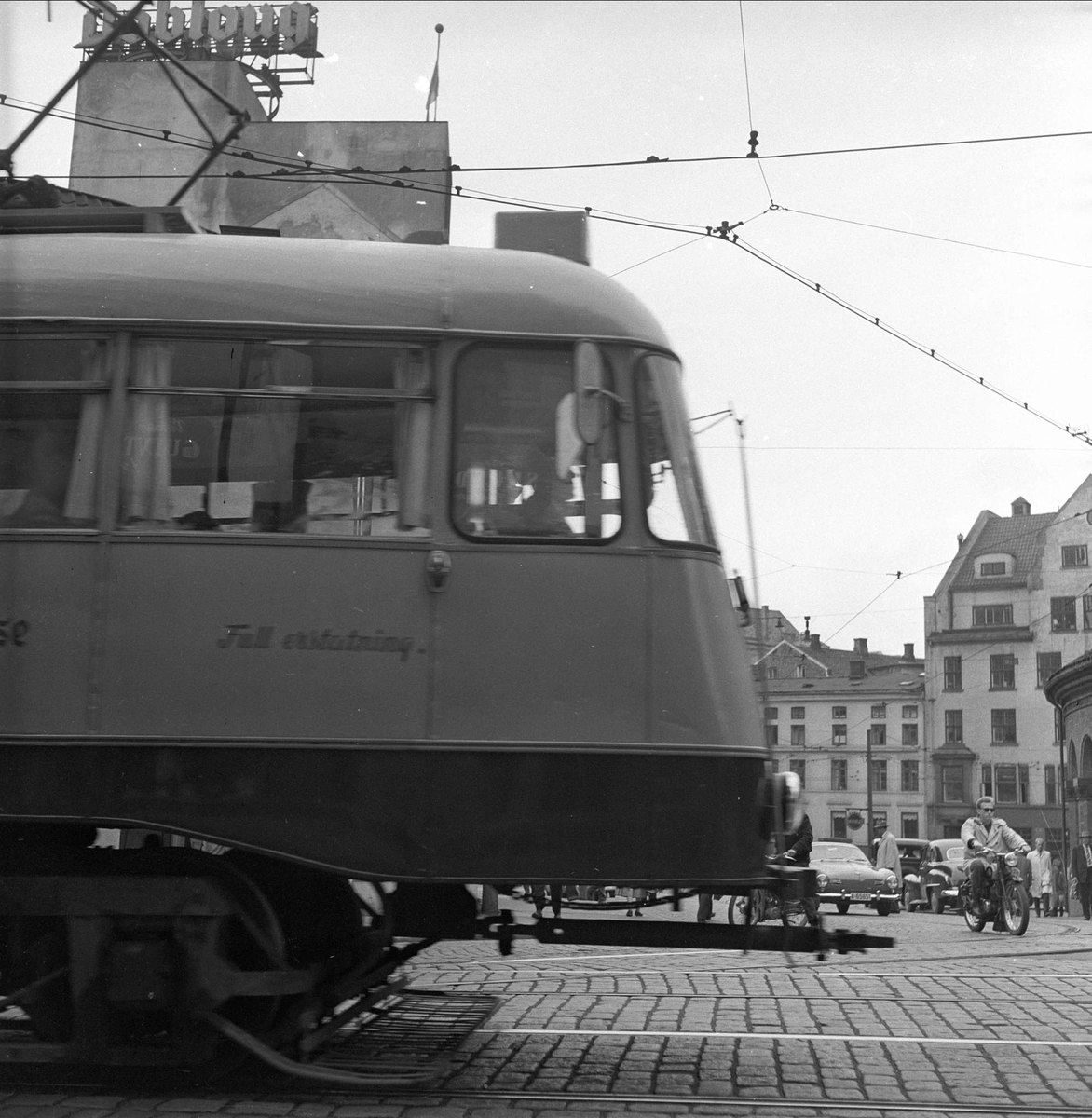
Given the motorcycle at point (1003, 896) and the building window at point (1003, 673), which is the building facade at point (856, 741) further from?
the motorcycle at point (1003, 896)

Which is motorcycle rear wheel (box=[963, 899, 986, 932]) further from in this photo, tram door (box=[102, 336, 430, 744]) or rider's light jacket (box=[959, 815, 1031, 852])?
tram door (box=[102, 336, 430, 744])

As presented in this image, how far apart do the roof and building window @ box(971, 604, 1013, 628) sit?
1123 millimetres

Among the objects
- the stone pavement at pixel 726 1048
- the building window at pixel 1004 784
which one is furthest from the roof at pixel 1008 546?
the stone pavement at pixel 726 1048

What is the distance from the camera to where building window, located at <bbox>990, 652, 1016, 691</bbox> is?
262 ft

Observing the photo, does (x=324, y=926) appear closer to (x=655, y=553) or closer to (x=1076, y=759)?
(x=655, y=553)

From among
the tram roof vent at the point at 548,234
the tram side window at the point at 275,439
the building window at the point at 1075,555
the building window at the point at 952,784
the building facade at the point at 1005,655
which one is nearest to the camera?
the tram side window at the point at 275,439

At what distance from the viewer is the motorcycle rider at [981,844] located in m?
18.9

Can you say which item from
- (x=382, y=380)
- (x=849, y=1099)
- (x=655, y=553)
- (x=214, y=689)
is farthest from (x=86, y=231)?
(x=849, y=1099)

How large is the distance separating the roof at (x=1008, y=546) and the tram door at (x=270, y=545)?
7694 cm

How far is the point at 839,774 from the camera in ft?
305

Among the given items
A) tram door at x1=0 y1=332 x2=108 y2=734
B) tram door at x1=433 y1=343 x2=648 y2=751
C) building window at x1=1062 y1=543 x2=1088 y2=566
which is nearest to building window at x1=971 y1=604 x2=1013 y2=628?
building window at x1=1062 y1=543 x2=1088 y2=566

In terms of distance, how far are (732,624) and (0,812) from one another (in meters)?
3.04

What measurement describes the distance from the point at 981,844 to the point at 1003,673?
63.7 m

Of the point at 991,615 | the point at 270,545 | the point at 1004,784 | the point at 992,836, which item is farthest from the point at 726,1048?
the point at 991,615
